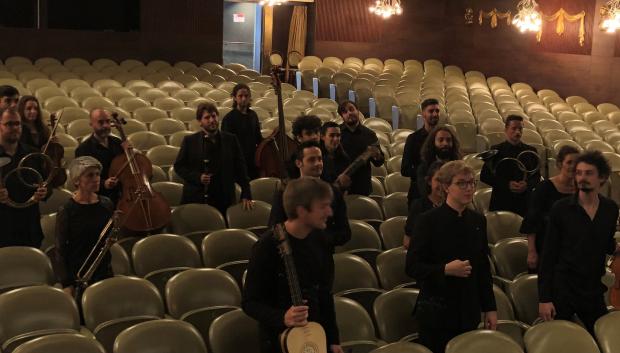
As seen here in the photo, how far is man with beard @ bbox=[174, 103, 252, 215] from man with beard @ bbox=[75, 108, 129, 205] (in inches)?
20.7

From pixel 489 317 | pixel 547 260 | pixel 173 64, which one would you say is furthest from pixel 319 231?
pixel 173 64

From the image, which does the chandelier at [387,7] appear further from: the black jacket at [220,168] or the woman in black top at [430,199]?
the woman in black top at [430,199]

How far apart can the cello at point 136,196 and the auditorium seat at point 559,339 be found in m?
2.50

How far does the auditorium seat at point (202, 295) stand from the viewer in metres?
4.20

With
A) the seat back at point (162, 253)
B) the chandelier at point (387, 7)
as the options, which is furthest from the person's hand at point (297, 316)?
the chandelier at point (387, 7)

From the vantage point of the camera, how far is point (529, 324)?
461cm

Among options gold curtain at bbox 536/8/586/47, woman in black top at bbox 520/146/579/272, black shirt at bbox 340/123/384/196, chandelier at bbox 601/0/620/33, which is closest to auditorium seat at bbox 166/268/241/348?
woman in black top at bbox 520/146/579/272

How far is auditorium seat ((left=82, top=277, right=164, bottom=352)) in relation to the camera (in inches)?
159

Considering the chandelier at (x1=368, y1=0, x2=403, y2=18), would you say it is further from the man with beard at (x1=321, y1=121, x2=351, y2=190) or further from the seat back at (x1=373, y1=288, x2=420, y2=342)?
the seat back at (x1=373, y1=288, x2=420, y2=342)

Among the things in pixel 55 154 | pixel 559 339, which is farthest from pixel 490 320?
pixel 55 154

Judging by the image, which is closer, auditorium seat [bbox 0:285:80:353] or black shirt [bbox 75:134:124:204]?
auditorium seat [bbox 0:285:80:353]

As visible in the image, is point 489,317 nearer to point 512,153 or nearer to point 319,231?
point 319,231

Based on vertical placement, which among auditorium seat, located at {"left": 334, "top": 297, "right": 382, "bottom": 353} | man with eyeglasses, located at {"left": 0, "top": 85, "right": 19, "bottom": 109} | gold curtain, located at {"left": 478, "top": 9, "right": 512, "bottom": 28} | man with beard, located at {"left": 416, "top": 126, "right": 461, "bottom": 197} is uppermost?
gold curtain, located at {"left": 478, "top": 9, "right": 512, "bottom": 28}

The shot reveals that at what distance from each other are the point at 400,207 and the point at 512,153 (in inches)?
38.7
